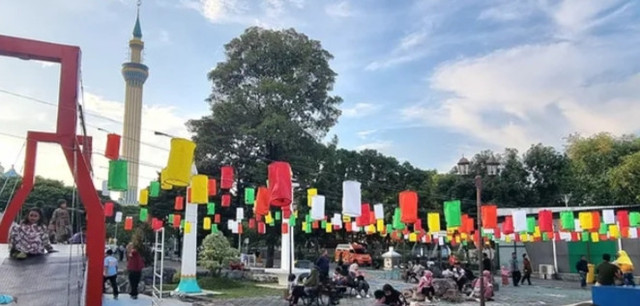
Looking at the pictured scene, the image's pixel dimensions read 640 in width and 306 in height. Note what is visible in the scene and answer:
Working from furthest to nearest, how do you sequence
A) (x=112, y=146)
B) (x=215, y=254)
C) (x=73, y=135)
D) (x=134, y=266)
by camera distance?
(x=215, y=254) → (x=112, y=146) → (x=134, y=266) → (x=73, y=135)

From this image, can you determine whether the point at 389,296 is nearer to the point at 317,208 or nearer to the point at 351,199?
the point at 351,199

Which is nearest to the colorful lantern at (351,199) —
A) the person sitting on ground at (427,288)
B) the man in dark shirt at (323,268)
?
the man in dark shirt at (323,268)

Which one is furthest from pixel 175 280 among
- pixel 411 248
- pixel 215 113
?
pixel 411 248

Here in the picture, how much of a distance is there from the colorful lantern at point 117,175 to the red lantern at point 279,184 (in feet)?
12.8

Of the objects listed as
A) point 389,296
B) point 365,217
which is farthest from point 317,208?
point 389,296

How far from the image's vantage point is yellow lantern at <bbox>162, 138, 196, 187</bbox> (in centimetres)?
1119

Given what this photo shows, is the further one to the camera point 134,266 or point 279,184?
point 134,266

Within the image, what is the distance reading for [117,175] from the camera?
13.3 m

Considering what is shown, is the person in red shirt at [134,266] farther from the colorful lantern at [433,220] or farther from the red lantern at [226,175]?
the colorful lantern at [433,220]

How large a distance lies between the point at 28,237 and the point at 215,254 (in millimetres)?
12536

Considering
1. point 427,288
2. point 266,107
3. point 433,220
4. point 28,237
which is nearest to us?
point 28,237

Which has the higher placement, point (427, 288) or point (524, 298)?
point (427, 288)

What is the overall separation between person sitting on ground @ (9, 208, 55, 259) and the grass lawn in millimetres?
7056

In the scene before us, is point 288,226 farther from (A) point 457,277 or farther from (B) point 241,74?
(B) point 241,74
